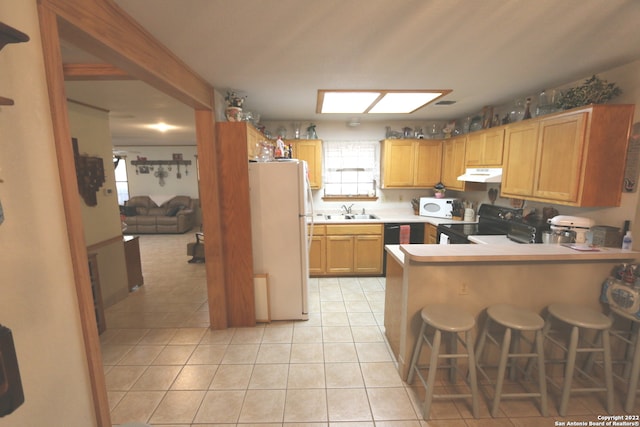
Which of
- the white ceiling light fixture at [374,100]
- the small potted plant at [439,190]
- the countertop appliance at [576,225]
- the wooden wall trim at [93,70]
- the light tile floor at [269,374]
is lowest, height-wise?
the light tile floor at [269,374]

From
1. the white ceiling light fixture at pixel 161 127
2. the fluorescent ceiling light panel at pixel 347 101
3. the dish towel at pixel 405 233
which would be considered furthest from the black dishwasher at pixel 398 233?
the white ceiling light fixture at pixel 161 127

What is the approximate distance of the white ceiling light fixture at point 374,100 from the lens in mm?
2700

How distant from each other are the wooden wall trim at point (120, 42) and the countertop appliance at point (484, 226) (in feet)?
10.2

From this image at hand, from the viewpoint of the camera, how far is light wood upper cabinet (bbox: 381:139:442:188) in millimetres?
4156

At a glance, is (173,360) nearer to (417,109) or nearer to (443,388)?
(443,388)

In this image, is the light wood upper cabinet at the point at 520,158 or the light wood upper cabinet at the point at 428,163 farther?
the light wood upper cabinet at the point at 428,163

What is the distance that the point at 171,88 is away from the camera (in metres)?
1.86

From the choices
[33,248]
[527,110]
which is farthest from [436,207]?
[33,248]

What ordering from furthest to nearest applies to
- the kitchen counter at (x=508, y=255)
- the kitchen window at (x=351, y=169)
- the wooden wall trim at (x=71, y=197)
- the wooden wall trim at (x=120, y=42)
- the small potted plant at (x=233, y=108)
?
the kitchen window at (x=351, y=169) < the small potted plant at (x=233, y=108) < the kitchen counter at (x=508, y=255) < the wooden wall trim at (x=120, y=42) < the wooden wall trim at (x=71, y=197)

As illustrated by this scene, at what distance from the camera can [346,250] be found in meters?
3.98

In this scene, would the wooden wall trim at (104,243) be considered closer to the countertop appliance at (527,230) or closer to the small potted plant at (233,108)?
the small potted plant at (233,108)

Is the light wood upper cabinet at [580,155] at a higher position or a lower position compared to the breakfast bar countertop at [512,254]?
higher

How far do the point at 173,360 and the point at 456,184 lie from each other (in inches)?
156

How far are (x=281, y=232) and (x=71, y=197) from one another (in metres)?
1.90
